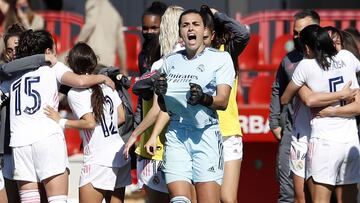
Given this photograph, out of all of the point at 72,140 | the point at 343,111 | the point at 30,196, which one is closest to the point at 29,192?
the point at 30,196

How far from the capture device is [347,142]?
31.2ft

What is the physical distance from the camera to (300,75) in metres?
9.58

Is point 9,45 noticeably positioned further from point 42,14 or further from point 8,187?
point 42,14

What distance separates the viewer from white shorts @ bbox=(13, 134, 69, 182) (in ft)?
30.5

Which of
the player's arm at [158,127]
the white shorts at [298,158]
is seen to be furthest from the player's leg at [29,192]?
the white shorts at [298,158]

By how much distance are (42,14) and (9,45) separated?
19.3ft

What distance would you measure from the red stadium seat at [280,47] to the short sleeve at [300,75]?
192 inches

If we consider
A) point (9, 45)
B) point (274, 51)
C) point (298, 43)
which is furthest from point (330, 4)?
point (9, 45)

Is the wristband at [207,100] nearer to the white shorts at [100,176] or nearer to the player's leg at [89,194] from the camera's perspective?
the white shorts at [100,176]

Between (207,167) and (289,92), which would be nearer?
(207,167)

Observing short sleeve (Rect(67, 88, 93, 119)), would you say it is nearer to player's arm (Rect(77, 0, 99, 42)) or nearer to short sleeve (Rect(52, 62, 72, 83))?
short sleeve (Rect(52, 62, 72, 83))

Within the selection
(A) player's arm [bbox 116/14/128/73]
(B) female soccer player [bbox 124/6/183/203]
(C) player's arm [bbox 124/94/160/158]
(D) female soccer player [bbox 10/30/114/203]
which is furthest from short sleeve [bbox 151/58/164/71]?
(A) player's arm [bbox 116/14/128/73]

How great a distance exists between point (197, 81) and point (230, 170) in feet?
3.71

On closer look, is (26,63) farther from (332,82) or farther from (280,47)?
(280,47)
